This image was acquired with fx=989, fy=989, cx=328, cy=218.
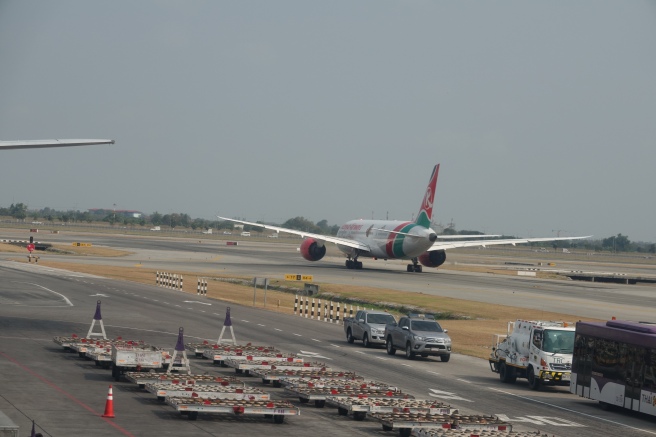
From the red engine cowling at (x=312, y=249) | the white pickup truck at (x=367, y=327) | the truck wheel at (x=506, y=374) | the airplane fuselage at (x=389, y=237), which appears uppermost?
the airplane fuselage at (x=389, y=237)

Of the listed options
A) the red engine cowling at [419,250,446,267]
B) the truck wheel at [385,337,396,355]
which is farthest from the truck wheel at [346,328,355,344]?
the red engine cowling at [419,250,446,267]

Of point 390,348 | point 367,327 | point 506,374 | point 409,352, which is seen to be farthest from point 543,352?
point 367,327

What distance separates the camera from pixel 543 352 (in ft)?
114

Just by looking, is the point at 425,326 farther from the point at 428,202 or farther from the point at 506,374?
the point at 428,202

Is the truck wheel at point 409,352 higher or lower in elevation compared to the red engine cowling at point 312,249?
lower

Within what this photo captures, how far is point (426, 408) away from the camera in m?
26.2

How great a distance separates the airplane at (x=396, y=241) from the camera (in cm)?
10112

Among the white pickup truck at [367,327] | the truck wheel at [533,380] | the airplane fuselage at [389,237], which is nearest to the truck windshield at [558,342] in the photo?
the truck wheel at [533,380]

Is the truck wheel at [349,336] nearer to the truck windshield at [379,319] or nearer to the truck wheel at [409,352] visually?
the truck windshield at [379,319]

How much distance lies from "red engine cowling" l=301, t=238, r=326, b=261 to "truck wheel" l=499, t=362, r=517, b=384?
245ft

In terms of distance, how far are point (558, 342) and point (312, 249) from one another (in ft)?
257

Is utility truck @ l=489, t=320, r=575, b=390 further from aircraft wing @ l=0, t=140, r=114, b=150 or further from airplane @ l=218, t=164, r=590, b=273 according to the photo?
airplane @ l=218, t=164, r=590, b=273

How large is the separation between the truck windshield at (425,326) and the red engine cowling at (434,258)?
64.5 m

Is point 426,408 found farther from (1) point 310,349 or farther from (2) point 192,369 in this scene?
(1) point 310,349
